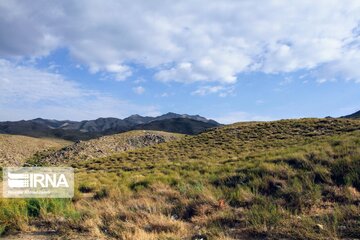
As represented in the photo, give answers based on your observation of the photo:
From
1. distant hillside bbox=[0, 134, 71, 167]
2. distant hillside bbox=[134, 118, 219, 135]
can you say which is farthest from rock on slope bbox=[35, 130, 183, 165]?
distant hillside bbox=[134, 118, 219, 135]

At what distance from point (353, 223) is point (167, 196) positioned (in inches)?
227

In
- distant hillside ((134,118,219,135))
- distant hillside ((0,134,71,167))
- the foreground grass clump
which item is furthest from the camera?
distant hillside ((134,118,219,135))

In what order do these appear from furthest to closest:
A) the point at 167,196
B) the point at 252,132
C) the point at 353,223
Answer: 1. the point at 252,132
2. the point at 167,196
3. the point at 353,223

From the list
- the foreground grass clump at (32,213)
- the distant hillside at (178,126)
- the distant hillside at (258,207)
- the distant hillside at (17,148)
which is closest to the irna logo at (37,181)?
the distant hillside at (258,207)

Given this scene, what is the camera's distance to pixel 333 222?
7016mm

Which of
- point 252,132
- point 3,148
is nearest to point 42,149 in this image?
point 3,148

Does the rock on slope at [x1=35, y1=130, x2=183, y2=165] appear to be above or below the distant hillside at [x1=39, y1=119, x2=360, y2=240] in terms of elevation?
above

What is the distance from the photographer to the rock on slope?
166ft

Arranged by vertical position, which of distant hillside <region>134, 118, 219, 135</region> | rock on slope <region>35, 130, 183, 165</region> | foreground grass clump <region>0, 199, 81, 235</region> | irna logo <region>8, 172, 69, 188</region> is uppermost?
distant hillside <region>134, 118, 219, 135</region>

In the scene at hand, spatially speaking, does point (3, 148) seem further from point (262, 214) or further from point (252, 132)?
point (262, 214)

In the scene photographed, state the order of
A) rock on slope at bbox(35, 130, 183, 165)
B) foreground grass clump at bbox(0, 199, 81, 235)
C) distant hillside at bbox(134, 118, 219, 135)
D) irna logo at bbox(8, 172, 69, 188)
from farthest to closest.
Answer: distant hillside at bbox(134, 118, 219, 135) < rock on slope at bbox(35, 130, 183, 165) < irna logo at bbox(8, 172, 69, 188) < foreground grass clump at bbox(0, 199, 81, 235)

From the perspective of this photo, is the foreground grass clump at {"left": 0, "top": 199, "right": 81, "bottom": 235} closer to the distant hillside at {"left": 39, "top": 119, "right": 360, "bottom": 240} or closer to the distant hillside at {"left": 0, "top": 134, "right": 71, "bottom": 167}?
the distant hillside at {"left": 39, "top": 119, "right": 360, "bottom": 240}

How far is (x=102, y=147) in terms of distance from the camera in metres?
57.6

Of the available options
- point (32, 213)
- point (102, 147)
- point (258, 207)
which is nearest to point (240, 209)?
point (258, 207)
